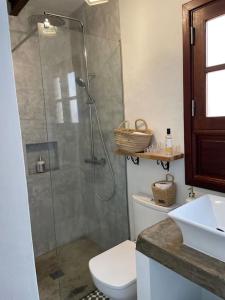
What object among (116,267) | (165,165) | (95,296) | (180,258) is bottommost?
(95,296)

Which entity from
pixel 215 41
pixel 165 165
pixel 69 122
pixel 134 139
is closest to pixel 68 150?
pixel 69 122

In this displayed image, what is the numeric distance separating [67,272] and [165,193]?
4.08 feet

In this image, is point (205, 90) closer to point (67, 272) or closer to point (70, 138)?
point (70, 138)

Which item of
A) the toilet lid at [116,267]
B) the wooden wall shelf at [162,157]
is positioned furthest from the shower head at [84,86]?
the toilet lid at [116,267]

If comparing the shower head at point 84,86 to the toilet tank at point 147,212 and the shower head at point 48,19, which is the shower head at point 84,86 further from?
the toilet tank at point 147,212

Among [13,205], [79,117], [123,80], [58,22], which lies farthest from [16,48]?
[13,205]

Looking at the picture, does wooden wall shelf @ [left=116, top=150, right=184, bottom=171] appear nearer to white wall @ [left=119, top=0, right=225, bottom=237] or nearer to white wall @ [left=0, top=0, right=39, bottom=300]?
white wall @ [left=119, top=0, right=225, bottom=237]

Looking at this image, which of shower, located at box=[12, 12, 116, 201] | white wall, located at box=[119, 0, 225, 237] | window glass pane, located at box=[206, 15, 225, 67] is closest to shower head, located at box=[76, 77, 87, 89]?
shower, located at box=[12, 12, 116, 201]

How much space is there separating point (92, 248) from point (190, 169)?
1462mm

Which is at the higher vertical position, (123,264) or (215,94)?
(215,94)

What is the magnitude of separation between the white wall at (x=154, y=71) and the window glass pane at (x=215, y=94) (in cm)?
20

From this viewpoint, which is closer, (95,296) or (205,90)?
(205,90)

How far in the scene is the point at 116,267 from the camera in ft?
5.41

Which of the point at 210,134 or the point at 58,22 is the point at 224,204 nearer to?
the point at 210,134
